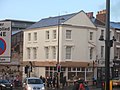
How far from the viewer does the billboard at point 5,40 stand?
8477mm

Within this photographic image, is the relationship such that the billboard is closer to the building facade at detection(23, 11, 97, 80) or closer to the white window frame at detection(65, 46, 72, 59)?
the building facade at detection(23, 11, 97, 80)

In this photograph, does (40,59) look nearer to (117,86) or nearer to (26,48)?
(26,48)

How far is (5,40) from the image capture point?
864 centimetres

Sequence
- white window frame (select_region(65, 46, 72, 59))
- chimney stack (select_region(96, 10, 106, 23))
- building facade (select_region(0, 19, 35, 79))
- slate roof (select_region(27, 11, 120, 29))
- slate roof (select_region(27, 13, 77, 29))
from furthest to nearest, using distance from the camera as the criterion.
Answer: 1. building facade (select_region(0, 19, 35, 79))
2. chimney stack (select_region(96, 10, 106, 23))
3. slate roof (select_region(27, 11, 120, 29))
4. slate roof (select_region(27, 13, 77, 29))
5. white window frame (select_region(65, 46, 72, 59))

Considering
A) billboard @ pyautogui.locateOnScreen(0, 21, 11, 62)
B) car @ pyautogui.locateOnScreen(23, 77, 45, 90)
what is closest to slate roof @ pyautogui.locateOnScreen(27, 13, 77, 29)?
car @ pyautogui.locateOnScreen(23, 77, 45, 90)

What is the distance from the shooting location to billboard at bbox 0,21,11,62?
8477 mm

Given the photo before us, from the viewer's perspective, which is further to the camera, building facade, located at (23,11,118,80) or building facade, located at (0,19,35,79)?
building facade, located at (0,19,35,79)

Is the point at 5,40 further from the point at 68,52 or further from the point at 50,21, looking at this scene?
the point at 50,21

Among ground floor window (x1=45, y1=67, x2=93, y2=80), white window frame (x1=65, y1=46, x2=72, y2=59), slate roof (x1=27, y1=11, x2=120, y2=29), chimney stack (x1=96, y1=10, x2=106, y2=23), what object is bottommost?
ground floor window (x1=45, y1=67, x2=93, y2=80)

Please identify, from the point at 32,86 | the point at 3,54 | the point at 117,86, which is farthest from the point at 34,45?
the point at 3,54

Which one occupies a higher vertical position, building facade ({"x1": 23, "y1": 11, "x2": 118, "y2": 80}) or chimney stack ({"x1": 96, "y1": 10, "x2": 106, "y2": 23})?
chimney stack ({"x1": 96, "y1": 10, "x2": 106, "y2": 23})

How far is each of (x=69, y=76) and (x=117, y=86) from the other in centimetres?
1704

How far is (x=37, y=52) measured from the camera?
58375mm

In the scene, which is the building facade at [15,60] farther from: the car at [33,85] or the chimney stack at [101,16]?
the car at [33,85]
